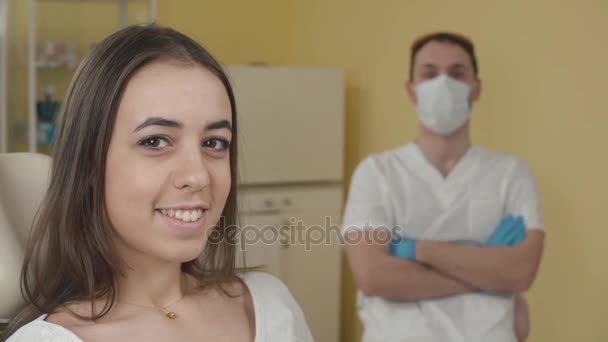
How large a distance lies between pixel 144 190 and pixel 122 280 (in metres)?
0.19

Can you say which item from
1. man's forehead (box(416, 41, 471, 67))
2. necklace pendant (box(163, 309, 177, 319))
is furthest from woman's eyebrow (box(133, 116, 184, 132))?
man's forehead (box(416, 41, 471, 67))

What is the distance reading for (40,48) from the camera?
3506mm

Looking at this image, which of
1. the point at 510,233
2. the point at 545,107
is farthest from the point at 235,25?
the point at 510,233

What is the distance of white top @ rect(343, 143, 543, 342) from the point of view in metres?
2.24

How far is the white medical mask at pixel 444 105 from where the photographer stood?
2449 mm

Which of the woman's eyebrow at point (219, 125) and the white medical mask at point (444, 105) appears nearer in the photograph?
the woman's eyebrow at point (219, 125)

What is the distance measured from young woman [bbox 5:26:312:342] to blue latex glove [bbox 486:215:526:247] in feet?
4.26

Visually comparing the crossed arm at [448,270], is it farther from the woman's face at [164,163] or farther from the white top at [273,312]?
the woman's face at [164,163]

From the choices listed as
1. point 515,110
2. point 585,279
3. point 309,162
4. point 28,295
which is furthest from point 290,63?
point 28,295

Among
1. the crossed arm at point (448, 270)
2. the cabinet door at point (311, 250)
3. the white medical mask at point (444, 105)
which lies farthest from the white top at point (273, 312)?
the cabinet door at point (311, 250)

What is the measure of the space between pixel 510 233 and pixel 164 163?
148cm

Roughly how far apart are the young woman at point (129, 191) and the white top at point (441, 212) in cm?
117

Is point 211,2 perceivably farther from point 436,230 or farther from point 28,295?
point 28,295

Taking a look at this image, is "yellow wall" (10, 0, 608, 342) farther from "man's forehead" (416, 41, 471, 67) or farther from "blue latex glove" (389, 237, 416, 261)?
"blue latex glove" (389, 237, 416, 261)
